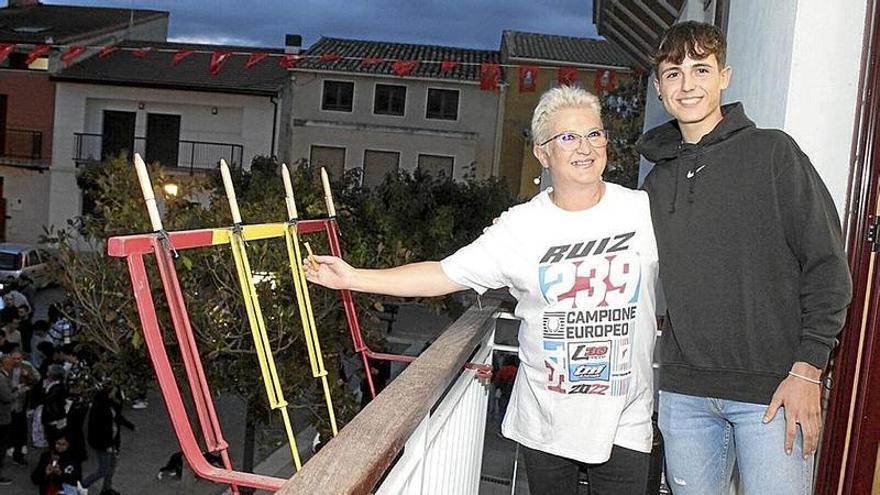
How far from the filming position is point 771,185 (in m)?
2.02

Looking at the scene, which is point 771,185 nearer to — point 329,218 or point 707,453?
point 707,453

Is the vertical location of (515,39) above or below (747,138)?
above

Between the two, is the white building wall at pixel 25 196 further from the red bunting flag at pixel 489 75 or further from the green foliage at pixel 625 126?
the green foliage at pixel 625 126

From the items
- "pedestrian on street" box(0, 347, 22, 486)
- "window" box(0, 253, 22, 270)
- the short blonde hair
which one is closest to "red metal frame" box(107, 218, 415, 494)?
the short blonde hair

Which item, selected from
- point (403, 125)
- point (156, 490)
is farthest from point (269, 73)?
point (156, 490)

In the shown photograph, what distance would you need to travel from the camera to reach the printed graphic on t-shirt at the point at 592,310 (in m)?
2.24

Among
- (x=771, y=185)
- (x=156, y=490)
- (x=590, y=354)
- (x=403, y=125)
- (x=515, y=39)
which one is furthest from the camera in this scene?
(x=515, y=39)

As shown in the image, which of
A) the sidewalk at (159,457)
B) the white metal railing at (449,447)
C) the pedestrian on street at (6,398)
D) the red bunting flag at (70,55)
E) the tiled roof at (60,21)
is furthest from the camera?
the tiled roof at (60,21)

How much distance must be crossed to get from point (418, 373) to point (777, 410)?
2.73 feet

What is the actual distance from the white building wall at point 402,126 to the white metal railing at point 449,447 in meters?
27.7

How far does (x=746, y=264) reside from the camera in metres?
2.07

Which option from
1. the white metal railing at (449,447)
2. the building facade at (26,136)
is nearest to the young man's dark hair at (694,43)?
the white metal railing at (449,447)

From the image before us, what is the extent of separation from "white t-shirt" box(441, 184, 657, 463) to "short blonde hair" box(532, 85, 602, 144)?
7.2 inches

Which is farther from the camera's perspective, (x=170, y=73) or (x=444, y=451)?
(x=170, y=73)
